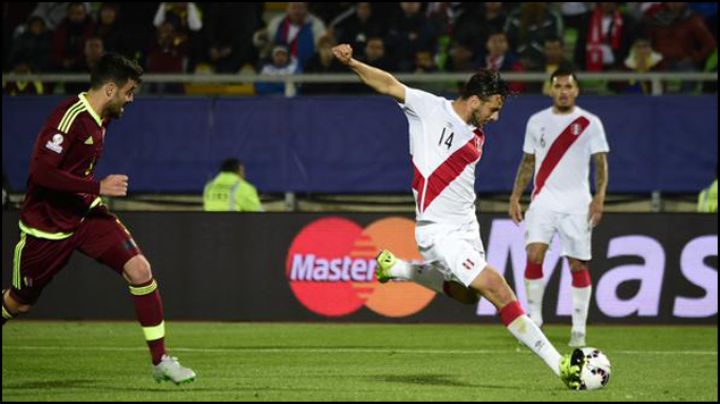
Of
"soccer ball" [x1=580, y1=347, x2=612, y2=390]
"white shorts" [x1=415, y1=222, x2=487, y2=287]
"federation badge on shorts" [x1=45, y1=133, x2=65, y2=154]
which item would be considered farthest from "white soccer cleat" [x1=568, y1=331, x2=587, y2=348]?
"federation badge on shorts" [x1=45, y1=133, x2=65, y2=154]

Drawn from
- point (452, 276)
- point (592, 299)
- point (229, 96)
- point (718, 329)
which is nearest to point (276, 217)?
point (229, 96)

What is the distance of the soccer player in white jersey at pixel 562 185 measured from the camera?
48.2ft

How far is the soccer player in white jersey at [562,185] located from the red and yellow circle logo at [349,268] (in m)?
3.30

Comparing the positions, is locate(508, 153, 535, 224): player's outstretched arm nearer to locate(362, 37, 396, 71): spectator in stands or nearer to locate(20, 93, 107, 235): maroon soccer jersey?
locate(20, 93, 107, 235): maroon soccer jersey

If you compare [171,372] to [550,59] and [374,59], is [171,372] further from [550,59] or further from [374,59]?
[550,59]

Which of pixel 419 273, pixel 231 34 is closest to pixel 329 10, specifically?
pixel 231 34

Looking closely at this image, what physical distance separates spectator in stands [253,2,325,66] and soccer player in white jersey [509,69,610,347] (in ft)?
21.3

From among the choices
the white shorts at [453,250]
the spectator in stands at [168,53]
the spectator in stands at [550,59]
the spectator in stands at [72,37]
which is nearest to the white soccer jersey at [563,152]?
the white shorts at [453,250]

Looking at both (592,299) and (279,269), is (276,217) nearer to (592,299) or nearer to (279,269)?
(279,269)

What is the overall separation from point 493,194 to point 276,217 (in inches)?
115

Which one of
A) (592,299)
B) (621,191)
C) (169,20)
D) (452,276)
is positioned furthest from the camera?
(169,20)

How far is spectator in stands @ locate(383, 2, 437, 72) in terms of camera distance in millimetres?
20047

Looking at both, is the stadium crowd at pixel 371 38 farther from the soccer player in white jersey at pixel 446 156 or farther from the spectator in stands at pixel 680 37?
the soccer player in white jersey at pixel 446 156

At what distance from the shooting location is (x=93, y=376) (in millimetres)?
12148
